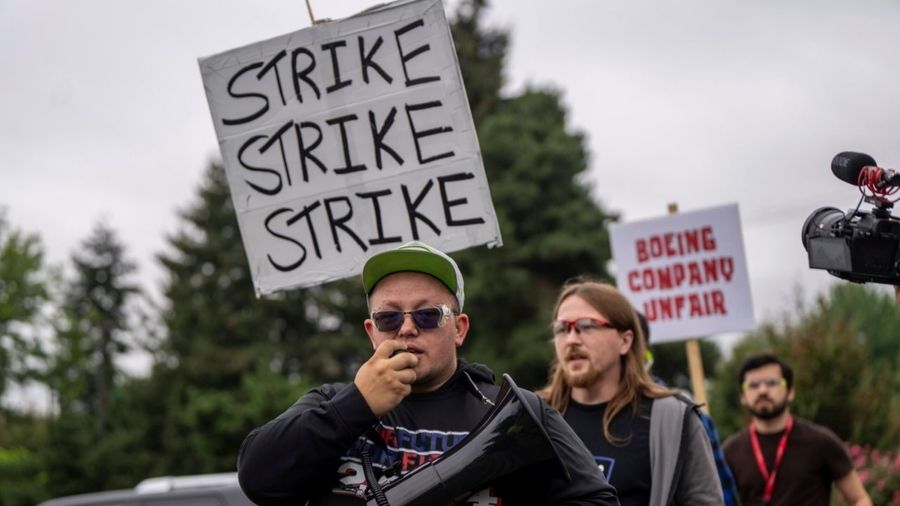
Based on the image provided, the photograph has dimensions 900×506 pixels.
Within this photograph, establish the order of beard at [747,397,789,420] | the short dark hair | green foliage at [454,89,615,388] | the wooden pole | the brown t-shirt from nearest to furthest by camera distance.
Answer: the brown t-shirt, beard at [747,397,789,420], the short dark hair, the wooden pole, green foliage at [454,89,615,388]

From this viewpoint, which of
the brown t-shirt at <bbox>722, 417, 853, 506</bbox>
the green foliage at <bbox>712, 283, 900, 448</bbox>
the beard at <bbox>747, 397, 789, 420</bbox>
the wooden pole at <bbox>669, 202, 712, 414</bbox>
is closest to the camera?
the brown t-shirt at <bbox>722, 417, 853, 506</bbox>

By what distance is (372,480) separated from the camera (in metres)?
2.44

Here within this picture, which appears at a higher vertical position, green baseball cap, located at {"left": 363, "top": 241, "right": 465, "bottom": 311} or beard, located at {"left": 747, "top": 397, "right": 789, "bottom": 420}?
green baseball cap, located at {"left": 363, "top": 241, "right": 465, "bottom": 311}

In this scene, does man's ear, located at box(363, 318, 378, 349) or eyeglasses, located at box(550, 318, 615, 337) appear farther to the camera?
eyeglasses, located at box(550, 318, 615, 337)

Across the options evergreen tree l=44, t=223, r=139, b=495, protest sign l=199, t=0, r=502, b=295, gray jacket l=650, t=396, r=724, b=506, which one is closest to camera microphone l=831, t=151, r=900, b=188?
gray jacket l=650, t=396, r=724, b=506

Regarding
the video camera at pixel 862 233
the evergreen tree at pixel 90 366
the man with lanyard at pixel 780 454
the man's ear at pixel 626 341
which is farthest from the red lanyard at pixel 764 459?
the evergreen tree at pixel 90 366

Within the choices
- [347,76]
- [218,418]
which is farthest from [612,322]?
[218,418]

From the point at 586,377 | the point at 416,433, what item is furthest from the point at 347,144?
the point at 416,433

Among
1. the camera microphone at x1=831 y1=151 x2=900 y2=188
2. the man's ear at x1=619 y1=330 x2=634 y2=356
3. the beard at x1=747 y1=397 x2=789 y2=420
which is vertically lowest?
the beard at x1=747 y1=397 x2=789 y2=420

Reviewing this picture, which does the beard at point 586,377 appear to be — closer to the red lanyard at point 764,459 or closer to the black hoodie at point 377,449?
the black hoodie at point 377,449

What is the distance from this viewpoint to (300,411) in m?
2.53

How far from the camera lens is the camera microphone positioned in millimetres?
2791

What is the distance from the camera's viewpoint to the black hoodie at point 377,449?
A: 2432 millimetres

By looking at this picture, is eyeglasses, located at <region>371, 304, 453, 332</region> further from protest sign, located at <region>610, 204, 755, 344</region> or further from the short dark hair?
protest sign, located at <region>610, 204, 755, 344</region>
